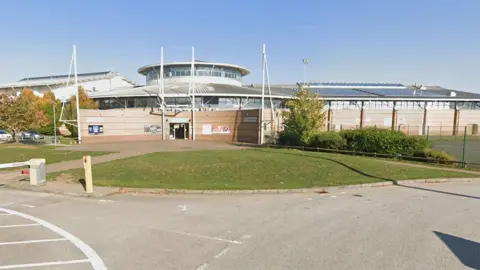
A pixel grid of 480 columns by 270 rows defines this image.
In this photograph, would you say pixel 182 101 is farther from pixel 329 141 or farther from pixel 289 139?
pixel 329 141

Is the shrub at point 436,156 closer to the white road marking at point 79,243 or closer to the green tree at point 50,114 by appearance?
the white road marking at point 79,243

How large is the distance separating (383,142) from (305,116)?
20.2 ft

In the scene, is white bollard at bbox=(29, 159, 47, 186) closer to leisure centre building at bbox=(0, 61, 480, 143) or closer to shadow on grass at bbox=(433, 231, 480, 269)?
shadow on grass at bbox=(433, 231, 480, 269)

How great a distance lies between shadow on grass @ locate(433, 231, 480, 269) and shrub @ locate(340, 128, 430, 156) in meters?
14.6

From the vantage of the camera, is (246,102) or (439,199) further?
(246,102)

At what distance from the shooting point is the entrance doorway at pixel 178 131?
38.0 m


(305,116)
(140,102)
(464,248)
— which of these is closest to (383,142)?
(305,116)

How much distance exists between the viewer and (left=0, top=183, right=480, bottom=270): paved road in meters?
4.09

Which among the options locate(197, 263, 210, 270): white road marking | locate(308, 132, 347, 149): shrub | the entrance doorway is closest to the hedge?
locate(308, 132, 347, 149): shrub

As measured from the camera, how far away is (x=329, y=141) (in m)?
21.1

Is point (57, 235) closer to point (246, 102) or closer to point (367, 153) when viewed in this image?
point (367, 153)

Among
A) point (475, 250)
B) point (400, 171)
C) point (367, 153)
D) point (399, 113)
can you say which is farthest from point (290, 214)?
point (399, 113)

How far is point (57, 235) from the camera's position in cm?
509

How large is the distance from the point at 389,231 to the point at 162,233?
4330 mm
